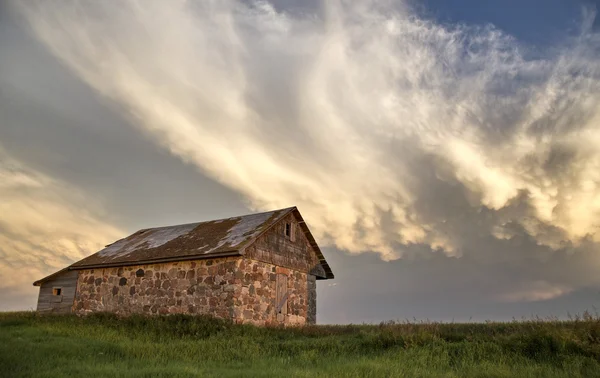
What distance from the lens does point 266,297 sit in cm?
2223

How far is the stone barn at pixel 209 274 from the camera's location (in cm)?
2075

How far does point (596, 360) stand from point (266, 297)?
14.0m

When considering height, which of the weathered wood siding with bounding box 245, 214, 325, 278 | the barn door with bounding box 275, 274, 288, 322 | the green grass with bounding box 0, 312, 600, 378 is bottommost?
the green grass with bounding box 0, 312, 600, 378

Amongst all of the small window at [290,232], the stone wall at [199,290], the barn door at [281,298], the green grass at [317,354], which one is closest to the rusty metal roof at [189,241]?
the stone wall at [199,290]

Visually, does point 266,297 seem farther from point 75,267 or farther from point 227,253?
point 75,267

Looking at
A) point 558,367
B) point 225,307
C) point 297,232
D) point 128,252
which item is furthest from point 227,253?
point 558,367

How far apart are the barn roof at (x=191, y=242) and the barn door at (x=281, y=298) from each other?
9.60 ft

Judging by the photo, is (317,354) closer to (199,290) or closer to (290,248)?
(199,290)

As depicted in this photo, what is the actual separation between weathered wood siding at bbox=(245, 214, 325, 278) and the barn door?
0.72 m

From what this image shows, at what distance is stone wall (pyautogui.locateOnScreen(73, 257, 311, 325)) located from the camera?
2048cm

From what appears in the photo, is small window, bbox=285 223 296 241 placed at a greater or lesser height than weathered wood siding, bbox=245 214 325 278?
greater

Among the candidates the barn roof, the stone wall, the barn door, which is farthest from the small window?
the barn door

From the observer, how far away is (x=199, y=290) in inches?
827

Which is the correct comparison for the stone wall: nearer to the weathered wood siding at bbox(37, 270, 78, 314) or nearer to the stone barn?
the stone barn
